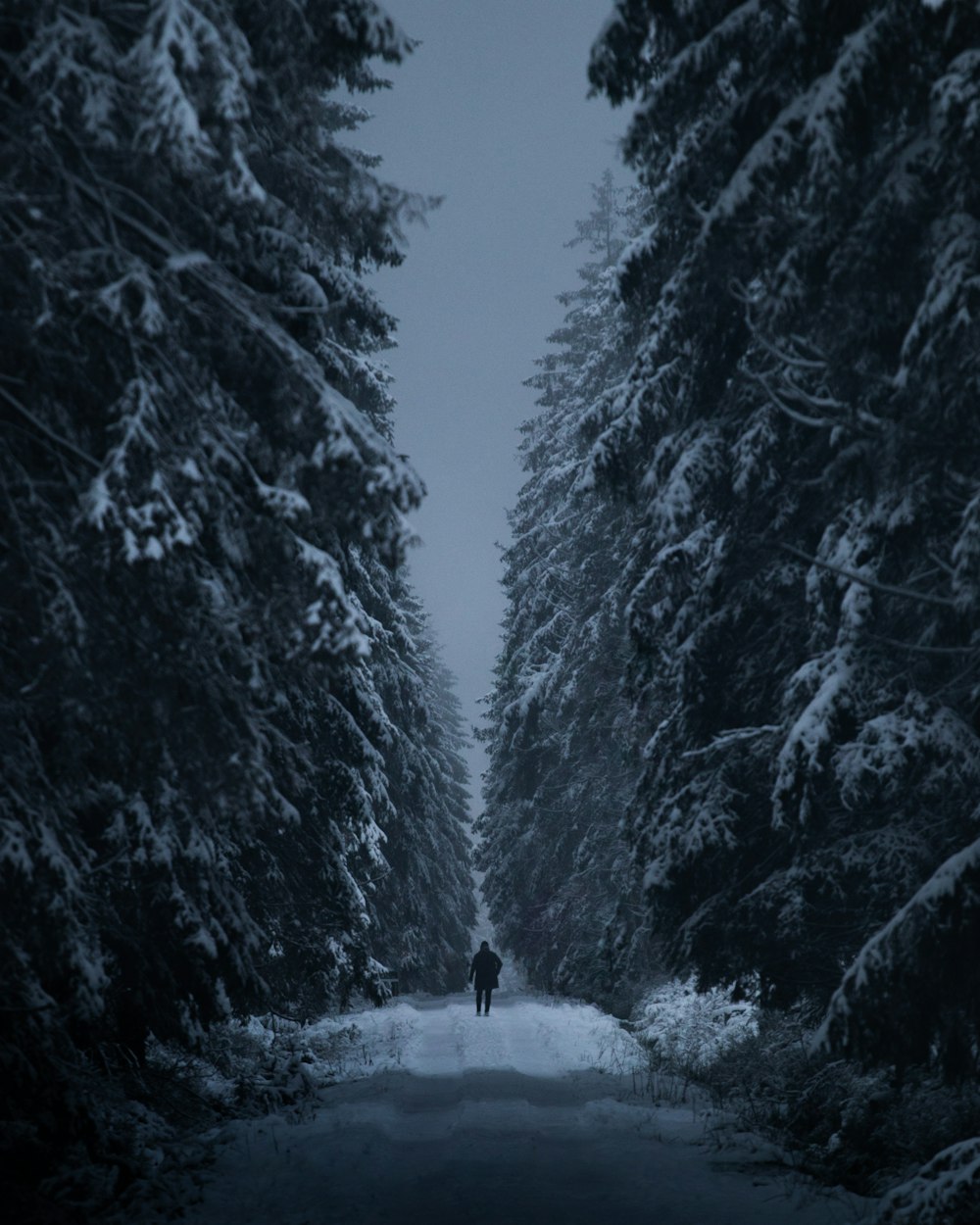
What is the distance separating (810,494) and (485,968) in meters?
16.2

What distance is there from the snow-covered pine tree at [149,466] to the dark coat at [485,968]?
14.8 m

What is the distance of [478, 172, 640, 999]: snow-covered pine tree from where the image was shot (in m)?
19.8

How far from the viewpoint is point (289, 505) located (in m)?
6.06

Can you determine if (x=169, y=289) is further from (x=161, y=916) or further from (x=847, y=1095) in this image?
(x=847, y=1095)

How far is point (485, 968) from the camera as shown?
70.7ft

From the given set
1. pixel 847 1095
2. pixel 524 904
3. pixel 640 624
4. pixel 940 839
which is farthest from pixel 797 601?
pixel 524 904

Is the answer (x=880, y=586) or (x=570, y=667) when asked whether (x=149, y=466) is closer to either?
(x=880, y=586)

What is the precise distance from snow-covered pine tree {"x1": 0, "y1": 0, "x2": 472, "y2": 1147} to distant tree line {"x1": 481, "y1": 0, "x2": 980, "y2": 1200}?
2591mm

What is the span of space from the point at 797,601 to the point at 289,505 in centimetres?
488

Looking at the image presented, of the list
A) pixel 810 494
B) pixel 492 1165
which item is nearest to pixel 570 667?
pixel 810 494

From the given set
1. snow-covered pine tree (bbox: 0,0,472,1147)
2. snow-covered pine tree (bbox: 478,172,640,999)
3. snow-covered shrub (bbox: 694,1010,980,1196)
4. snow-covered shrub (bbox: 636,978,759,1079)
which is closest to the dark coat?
snow-covered pine tree (bbox: 478,172,640,999)

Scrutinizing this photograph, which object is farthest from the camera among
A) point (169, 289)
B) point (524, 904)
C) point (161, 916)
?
point (524, 904)

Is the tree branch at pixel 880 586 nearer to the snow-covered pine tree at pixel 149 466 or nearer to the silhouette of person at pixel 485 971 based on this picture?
the snow-covered pine tree at pixel 149 466

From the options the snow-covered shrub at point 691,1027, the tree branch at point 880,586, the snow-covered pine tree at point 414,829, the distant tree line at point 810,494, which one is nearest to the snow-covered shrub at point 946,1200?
the distant tree line at point 810,494
